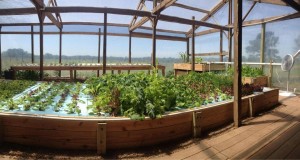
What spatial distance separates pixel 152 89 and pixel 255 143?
68.3 inches

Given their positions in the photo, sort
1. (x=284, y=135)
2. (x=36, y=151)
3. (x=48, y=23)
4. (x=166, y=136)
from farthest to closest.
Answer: (x=48, y=23) → (x=284, y=135) → (x=166, y=136) → (x=36, y=151)

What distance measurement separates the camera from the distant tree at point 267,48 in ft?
28.4

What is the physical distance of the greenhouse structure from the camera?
10.3 feet

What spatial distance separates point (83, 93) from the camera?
17.2ft

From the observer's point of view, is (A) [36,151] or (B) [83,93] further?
(B) [83,93]

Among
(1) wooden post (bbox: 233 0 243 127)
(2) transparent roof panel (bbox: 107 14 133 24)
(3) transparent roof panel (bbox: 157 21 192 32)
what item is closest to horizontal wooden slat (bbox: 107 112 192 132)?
(1) wooden post (bbox: 233 0 243 127)

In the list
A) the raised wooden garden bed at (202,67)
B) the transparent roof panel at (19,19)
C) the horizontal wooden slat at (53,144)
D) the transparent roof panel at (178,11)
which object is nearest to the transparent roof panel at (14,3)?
the transparent roof panel at (19,19)

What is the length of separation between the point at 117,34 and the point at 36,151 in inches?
341

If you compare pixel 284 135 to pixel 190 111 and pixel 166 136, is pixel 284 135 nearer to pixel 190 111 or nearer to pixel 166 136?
pixel 190 111

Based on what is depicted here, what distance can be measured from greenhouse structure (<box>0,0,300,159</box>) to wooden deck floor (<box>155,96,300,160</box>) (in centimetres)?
1

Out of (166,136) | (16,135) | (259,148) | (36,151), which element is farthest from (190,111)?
(16,135)

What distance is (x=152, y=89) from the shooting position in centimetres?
370

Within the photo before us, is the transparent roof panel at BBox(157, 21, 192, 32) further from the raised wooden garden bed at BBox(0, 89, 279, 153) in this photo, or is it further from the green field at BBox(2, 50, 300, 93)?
the raised wooden garden bed at BBox(0, 89, 279, 153)

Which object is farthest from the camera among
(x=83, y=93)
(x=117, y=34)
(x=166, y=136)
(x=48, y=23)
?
(x=117, y=34)
